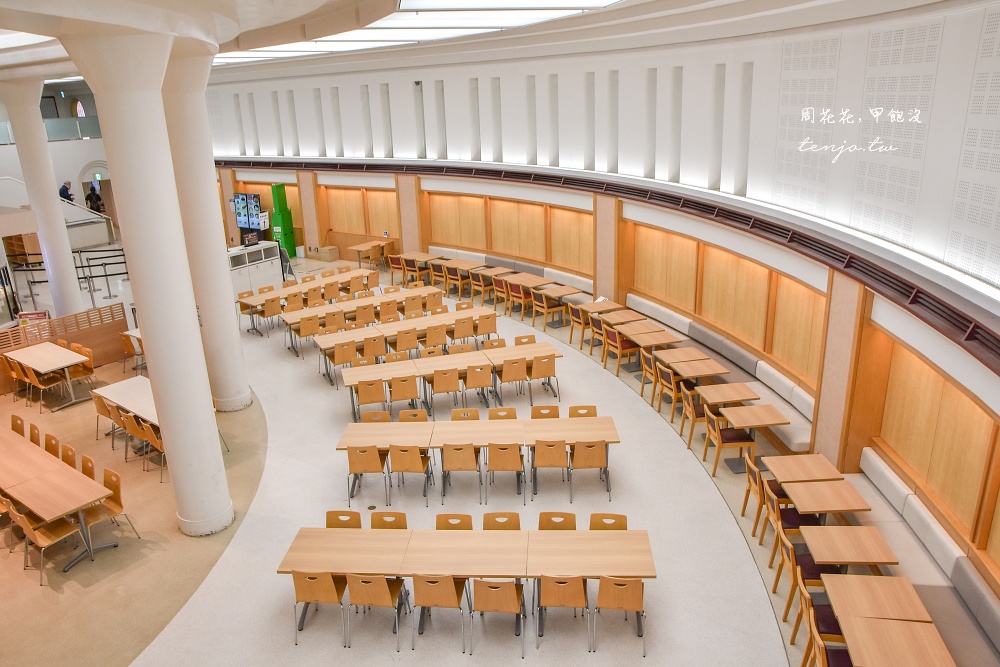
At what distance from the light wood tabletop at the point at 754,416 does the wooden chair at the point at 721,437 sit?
0.68 feet

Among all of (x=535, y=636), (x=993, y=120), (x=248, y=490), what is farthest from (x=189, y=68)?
(x=993, y=120)

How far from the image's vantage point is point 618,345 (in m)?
13.5

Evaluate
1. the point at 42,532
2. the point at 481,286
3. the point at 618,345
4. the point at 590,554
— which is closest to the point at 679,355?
the point at 618,345

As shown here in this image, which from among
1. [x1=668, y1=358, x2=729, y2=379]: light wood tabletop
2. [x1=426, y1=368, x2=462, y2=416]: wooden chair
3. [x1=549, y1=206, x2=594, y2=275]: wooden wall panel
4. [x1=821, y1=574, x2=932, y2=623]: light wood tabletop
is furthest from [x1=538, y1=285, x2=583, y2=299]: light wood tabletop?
[x1=821, y1=574, x2=932, y2=623]: light wood tabletop

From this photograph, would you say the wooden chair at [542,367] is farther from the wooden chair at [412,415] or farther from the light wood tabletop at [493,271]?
the light wood tabletop at [493,271]

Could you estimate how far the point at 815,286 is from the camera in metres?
9.96

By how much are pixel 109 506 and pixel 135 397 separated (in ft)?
8.77

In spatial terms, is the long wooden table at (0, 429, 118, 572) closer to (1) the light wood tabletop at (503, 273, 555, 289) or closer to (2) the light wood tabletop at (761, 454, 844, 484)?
(2) the light wood tabletop at (761, 454, 844, 484)

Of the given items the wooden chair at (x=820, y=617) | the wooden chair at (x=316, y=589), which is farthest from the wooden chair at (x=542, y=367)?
the wooden chair at (x=820, y=617)

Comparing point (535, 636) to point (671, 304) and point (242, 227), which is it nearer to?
point (671, 304)

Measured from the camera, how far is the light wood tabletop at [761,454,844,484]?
839 centimetres

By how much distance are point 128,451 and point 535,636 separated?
7.53 m

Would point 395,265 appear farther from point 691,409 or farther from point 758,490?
point 758,490

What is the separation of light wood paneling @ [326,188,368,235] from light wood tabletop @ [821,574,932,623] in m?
19.9
